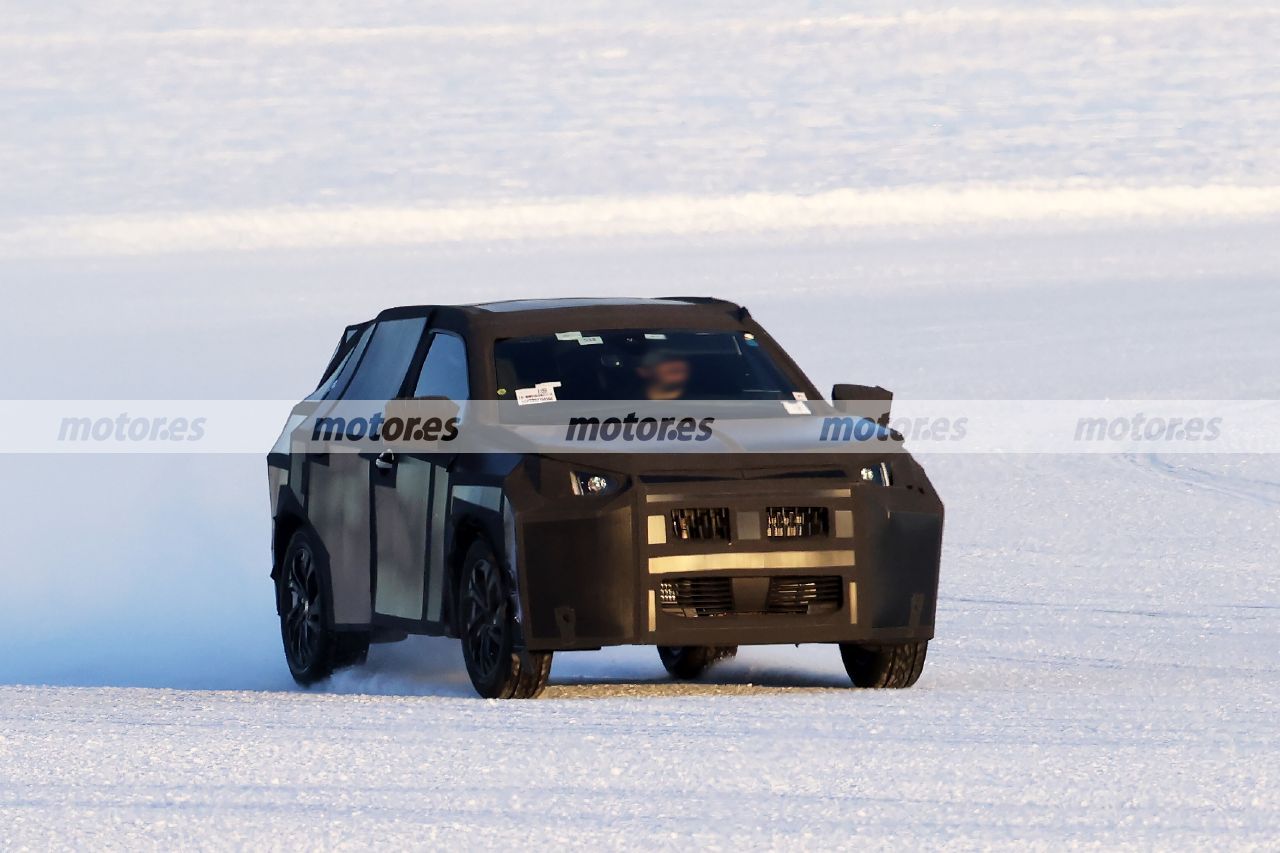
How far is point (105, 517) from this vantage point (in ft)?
79.6

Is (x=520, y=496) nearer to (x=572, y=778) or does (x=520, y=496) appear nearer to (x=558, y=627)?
(x=558, y=627)

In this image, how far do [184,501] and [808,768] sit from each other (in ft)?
54.8

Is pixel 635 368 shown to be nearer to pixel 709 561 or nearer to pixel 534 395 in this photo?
pixel 534 395

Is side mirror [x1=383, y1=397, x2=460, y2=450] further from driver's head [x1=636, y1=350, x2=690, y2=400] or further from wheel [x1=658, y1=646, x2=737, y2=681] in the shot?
wheel [x1=658, y1=646, x2=737, y2=681]

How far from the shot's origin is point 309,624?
505 inches

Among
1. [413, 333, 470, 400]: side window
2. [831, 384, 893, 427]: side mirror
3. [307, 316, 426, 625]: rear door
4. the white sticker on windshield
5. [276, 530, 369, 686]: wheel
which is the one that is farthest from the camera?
[276, 530, 369, 686]: wheel

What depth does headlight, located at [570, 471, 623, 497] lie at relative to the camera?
10.2 metres

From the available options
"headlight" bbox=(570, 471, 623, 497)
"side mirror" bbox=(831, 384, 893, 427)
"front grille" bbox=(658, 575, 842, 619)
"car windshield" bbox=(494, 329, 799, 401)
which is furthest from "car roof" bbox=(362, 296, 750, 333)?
"front grille" bbox=(658, 575, 842, 619)

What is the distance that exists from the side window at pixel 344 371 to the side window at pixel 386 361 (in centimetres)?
9

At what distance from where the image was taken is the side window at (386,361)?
40.1 ft

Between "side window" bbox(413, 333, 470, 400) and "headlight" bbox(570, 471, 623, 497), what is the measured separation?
1168 millimetres

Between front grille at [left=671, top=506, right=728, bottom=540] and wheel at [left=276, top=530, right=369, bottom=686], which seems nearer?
front grille at [left=671, top=506, right=728, bottom=540]

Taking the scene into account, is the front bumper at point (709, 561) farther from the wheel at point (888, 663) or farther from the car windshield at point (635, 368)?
the car windshield at point (635, 368)

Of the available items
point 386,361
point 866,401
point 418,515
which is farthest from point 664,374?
point 386,361
